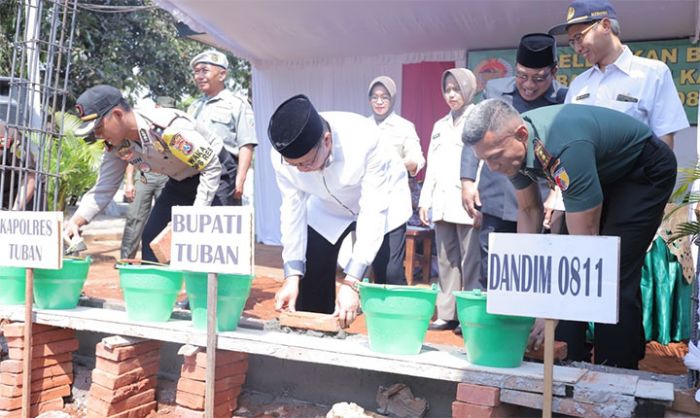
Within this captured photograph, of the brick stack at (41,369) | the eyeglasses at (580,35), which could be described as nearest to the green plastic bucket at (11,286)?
the brick stack at (41,369)

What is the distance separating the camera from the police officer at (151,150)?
3256 mm

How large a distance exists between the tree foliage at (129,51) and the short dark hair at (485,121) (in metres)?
9.33

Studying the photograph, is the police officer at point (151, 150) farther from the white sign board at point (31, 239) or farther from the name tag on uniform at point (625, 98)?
the name tag on uniform at point (625, 98)

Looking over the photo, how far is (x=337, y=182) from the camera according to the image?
305 cm

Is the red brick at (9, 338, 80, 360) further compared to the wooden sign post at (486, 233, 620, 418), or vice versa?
the red brick at (9, 338, 80, 360)

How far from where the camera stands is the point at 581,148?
2.21 meters

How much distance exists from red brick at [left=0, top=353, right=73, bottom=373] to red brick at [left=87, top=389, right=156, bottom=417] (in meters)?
0.42

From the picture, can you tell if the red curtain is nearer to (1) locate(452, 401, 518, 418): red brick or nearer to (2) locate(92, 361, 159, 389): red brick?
(2) locate(92, 361, 159, 389): red brick

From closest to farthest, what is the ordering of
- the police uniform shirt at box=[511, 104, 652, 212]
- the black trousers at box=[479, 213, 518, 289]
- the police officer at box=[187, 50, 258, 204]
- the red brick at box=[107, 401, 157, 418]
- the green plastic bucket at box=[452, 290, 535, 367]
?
the police uniform shirt at box=[511, 104, 652, 212] → the green plastic bucket at box=[452, 290, 535, 367] → the red brick at box=[107, 401, 157, 418] → the black trousers at box=[479, 213, 518, 289] → the police officer at box=[187, 50, 258, 204]

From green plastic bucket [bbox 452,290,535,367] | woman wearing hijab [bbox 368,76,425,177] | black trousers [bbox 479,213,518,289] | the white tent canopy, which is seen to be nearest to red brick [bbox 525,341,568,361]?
green plastic bucket [bbox 452,290,535,367]

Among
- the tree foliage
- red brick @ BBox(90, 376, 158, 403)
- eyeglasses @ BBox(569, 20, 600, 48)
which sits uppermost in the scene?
the tree foliage

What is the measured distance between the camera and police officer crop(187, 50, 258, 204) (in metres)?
4.61

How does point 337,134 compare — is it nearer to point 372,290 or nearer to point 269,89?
point 372,290

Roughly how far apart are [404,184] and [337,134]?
1.64ft
